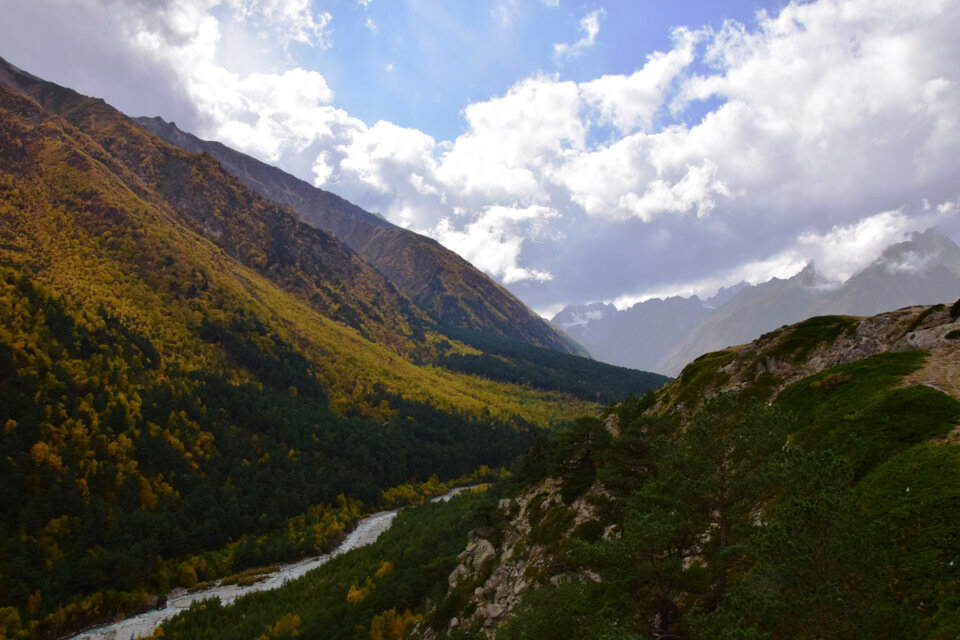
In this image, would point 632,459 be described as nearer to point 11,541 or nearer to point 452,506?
point 452,506

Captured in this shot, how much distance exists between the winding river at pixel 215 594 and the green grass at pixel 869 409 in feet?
328

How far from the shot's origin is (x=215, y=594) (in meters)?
93.8

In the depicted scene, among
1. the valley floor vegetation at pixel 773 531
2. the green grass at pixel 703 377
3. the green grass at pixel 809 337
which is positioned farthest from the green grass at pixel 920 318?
the green grass at pixel 703 377

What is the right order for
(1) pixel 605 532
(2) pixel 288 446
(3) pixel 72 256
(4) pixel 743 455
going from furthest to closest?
(3) pixel 72 256 → (2) pixel 288 446 → (1) pixel 605 532 → (4) pixel 743 455

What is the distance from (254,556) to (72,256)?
153882 millimetres

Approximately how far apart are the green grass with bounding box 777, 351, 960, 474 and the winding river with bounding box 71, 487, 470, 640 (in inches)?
3930

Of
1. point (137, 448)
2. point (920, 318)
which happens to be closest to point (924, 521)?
point (920, 318)

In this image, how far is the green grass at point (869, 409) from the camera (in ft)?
89.0

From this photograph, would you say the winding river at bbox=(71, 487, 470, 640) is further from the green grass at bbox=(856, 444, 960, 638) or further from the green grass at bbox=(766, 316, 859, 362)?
the green grass at bbox=(856, 444, 960, 638)

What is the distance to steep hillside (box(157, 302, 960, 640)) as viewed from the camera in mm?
15891

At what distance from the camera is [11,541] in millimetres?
85500

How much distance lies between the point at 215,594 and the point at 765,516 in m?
107

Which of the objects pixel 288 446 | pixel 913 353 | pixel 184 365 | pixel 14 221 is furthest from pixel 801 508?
pixel 14 221

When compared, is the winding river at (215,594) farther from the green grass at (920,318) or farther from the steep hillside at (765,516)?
the green grass at (920,318)
